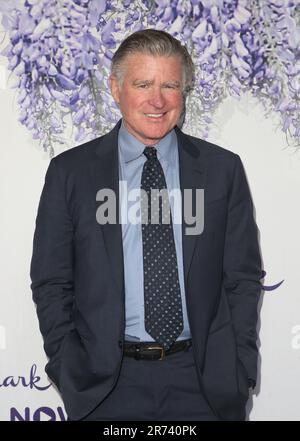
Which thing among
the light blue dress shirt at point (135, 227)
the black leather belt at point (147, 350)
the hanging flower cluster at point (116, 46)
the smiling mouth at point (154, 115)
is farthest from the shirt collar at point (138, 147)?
the black leather belt at point (147, 350)

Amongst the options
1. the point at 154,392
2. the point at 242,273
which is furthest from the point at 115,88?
the point at 154,392

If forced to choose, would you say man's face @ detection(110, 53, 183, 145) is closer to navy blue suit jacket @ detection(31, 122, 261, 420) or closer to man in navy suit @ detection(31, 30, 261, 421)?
man in navy suit @ detection(31, 30, 261, 421)

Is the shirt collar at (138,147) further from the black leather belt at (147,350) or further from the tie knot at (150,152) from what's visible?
the black leather belt at (147,350)

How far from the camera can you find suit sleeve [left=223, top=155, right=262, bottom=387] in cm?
230

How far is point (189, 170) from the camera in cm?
233

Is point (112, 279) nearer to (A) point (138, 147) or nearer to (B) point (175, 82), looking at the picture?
(A) point (138, 147)

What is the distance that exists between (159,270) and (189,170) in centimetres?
36

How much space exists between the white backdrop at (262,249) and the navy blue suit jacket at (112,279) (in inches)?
14.8

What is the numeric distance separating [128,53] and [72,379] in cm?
105

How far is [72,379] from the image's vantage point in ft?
7.22

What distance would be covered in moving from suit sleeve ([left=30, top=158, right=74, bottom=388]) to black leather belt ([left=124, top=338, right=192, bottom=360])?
8.8 inches

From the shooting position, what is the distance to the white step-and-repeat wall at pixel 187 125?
8.75 feet
